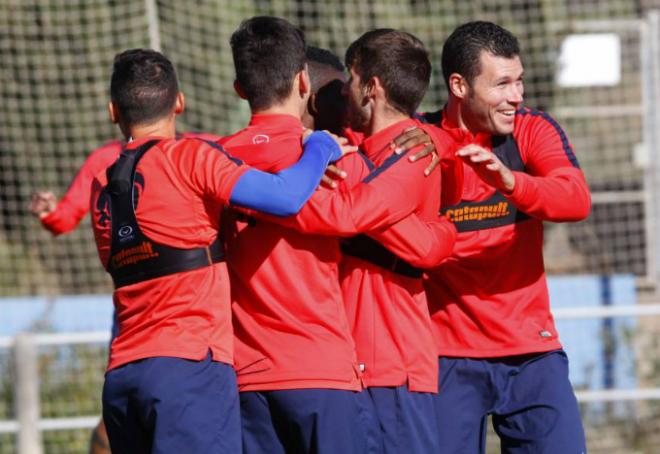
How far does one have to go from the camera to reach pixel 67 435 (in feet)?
25.4

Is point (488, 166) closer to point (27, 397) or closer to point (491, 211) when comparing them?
point (491, 211)

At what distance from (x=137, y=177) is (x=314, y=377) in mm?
785

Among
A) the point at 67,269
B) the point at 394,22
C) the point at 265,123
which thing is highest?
the point at 394,22

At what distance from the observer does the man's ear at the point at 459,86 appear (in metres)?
4.02

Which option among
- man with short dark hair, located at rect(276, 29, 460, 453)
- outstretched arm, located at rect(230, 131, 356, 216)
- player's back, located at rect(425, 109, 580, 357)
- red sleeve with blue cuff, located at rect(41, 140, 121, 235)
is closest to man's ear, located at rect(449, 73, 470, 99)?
player's back, located at rect(425, 109, 580, 357)

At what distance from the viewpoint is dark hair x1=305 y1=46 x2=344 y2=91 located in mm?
4023

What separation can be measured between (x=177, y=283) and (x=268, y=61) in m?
0.71

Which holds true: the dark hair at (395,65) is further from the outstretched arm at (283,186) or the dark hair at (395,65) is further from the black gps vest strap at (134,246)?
the black gps vest strap at (134,246)

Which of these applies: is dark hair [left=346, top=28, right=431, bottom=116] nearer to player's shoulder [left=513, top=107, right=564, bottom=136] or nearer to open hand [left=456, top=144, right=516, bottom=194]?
open hand [left=456, top=144, right=516, bottom=194]

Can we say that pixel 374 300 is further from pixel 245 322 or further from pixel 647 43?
pixel 647 43

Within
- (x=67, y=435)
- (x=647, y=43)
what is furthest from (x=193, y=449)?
(x=647, y=43)

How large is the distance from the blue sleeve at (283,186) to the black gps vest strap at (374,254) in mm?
310

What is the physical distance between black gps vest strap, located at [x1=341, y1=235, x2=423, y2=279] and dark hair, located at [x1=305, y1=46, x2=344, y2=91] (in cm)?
65

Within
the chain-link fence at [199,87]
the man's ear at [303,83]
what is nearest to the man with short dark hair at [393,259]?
the man's ear at [303,83]
